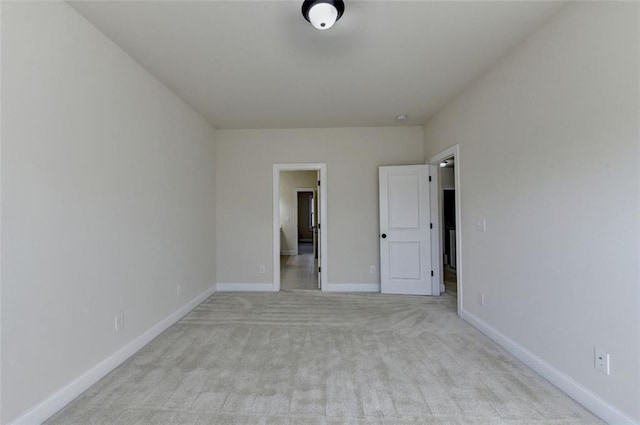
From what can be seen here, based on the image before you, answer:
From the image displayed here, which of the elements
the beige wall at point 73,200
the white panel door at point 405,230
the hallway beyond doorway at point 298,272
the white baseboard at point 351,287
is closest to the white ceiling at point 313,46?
the beige wall at point 73,200

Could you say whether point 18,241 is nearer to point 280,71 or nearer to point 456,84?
point 280,71

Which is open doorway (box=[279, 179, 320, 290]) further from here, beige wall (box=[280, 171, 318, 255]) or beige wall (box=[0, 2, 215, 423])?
beige wall (box=[0, 2, 215, 423])

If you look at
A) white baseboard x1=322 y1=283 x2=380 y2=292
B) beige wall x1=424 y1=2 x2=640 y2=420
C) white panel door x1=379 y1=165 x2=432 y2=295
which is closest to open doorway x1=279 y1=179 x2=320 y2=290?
white baseboard x1=322 y1=283 x2=380 y2=292

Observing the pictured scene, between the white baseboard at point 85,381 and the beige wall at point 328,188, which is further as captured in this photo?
the beige wall at point 328,188

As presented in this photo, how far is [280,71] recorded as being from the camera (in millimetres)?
2689

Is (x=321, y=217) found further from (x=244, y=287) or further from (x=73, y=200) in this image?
(x=73, y=200)

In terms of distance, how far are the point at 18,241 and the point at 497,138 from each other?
3.46m

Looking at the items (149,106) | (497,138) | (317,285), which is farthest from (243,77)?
(317,285)

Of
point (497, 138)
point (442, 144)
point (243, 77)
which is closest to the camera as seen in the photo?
point (497, 138)

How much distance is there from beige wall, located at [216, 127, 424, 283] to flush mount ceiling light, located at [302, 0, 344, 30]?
2.72m

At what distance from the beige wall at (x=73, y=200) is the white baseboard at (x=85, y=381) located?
4 centimetres

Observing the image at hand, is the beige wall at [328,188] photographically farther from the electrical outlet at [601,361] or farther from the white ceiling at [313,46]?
the electrical outlet at [601,361]

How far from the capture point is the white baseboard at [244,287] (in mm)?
4449

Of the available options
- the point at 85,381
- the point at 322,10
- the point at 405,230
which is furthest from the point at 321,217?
the point at 85,381
